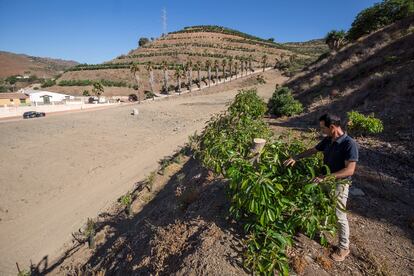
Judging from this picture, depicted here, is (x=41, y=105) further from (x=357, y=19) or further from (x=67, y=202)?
(x=357, y=19)

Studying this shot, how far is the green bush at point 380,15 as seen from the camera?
31672 mm

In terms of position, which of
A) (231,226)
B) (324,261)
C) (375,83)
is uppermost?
(375,83)

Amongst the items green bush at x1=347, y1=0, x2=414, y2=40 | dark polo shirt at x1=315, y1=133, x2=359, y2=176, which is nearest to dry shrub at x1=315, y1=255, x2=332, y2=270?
dark polo shirt at x1=315, y1=133, x2=359, y2=176

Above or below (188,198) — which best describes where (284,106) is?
above

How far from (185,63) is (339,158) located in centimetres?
9206

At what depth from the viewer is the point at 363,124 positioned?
1081 centimetres

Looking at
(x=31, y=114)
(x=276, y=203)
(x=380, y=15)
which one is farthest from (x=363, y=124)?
(x=31, y=114)

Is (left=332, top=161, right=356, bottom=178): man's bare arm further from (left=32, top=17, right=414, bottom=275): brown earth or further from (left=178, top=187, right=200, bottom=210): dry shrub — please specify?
(left=178, top=187, right=200, bottom=210): dry shrub

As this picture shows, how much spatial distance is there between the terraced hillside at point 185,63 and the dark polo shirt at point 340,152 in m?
57.6

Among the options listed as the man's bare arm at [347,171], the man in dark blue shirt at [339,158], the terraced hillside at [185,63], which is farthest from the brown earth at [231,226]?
the terraced hillside at [185,63]

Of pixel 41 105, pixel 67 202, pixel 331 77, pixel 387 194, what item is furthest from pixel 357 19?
pixel 41 105

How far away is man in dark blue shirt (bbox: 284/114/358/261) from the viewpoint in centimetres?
399

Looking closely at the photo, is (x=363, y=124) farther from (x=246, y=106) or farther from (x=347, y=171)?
(x=347, y=171)

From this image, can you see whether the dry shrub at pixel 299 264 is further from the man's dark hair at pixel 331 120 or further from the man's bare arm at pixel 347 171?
the man's dark hair at pixel 331 120
